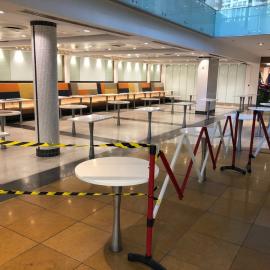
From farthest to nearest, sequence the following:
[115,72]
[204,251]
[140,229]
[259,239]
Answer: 1. [115,72]
2. [140,229]
3. [259,239]
4. [204,251]

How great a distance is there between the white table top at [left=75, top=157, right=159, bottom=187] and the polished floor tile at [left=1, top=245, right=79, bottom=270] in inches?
32.2

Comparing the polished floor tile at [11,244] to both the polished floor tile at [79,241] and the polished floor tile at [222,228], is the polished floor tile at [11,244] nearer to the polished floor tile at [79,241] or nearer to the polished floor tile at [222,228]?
the polished floor tile at [79,241]

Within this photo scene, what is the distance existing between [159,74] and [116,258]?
2132 centimetres

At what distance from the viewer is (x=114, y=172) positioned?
269cm

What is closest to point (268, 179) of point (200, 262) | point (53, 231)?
point (200, 262)

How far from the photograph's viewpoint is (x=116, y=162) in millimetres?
3021

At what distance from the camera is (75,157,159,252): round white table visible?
2.48 meters

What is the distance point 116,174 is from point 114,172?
56mm

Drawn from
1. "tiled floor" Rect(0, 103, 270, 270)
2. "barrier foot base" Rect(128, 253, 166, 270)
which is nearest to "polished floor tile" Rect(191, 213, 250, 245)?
"tiled floor" Rect(0, 103, 270, 270)

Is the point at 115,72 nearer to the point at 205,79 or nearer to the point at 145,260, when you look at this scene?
the point at 205,79

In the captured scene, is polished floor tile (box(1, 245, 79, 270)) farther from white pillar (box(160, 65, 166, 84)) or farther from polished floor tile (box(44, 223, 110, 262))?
white pillar (box(160, 65, 166, 84))

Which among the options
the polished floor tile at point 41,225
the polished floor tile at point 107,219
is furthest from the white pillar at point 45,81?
the polished floor tile at point 107,219

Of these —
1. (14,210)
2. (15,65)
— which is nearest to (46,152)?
(14,210)

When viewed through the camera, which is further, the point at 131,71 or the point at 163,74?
the point at 163,74
